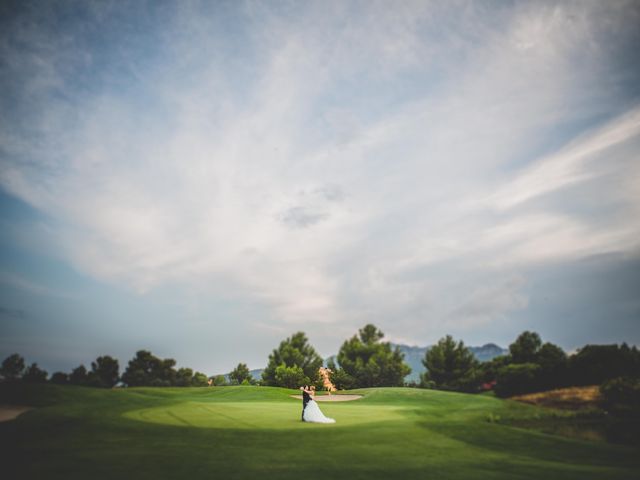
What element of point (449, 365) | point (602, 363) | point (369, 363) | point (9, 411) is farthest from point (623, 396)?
point (369, 363)

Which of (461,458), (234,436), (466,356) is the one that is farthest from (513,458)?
(466,356)

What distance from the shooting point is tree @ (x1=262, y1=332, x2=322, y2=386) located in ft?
191

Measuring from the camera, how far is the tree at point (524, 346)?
37406 mm

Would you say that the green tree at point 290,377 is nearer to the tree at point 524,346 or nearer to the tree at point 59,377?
the tree at point 524,346

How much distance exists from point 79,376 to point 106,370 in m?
3.58

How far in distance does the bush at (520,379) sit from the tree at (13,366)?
65201mm

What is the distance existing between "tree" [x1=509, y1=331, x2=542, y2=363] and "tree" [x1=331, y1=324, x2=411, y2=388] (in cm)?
2337

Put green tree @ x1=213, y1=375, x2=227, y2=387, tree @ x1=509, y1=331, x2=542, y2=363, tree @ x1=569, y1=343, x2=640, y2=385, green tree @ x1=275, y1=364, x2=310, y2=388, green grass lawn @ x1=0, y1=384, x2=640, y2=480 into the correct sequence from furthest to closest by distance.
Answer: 1. green tree @ x1=213, y1=375, x2=227, y2=387
2. green tree @ x1=275, y1=364, x2=310, y2=388
3. tree @ x1=509, y1=331, x2=542, y2=363
4. tree @ x1=569, y1=343, x2=640, y2=385
5. green grass lawn @ x1=0, y1=384, x2=640, y2=480

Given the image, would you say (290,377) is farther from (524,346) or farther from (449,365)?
(524,346)

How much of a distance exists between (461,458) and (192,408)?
1384cm

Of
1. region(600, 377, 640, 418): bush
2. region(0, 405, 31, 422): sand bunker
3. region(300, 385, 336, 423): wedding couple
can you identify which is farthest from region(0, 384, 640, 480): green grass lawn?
region(600, 377, 640, 418): bush

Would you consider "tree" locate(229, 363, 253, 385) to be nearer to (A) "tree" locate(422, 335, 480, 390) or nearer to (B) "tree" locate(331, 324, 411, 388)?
(B) "tree" locate(331, 324, 411, 388)

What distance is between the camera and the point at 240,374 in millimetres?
64375

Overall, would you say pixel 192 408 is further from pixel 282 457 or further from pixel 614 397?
pixel 614 397
